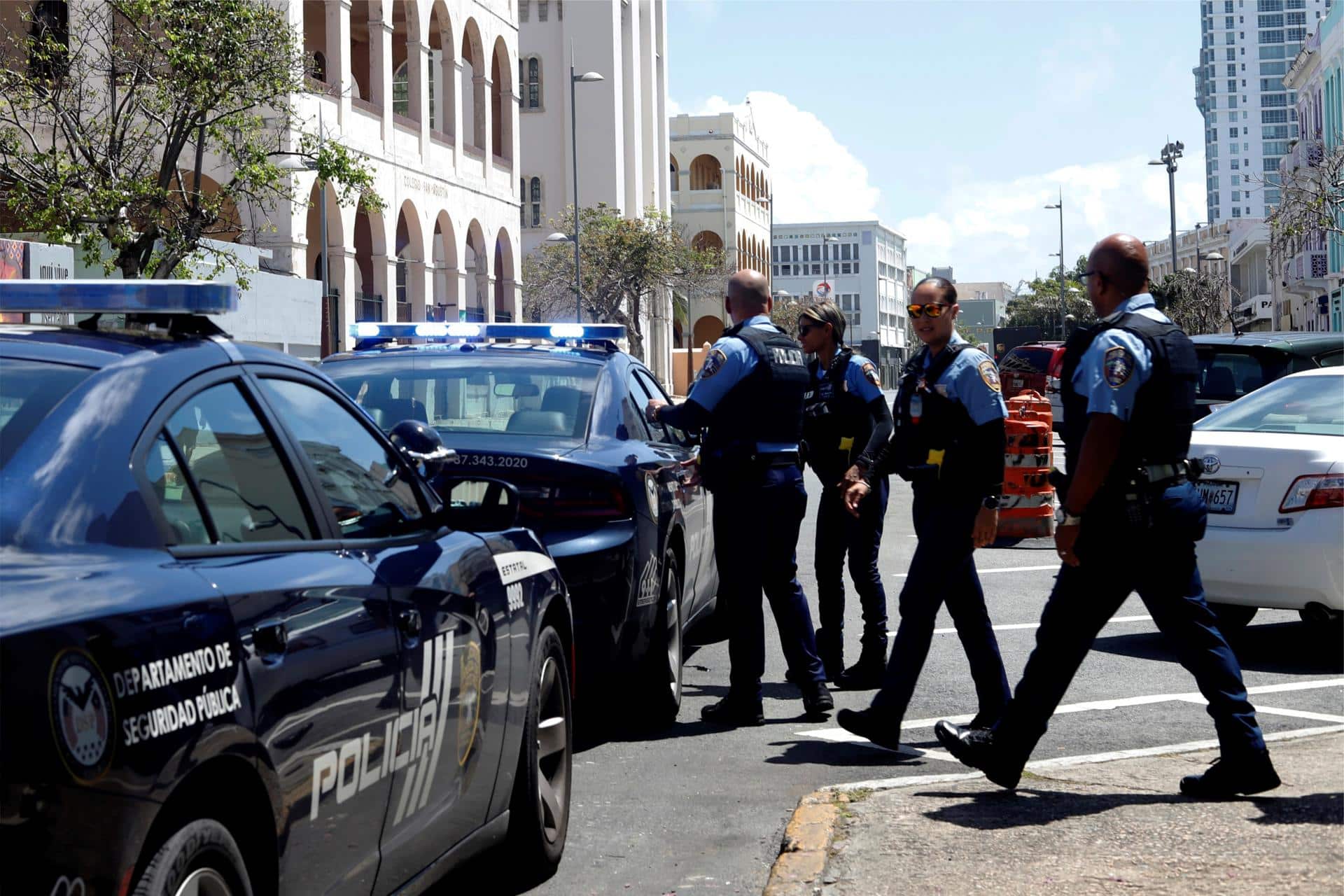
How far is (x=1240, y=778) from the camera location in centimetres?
554

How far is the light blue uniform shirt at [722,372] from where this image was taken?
24.1 feet

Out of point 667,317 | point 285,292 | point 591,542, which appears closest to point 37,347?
point 591,542

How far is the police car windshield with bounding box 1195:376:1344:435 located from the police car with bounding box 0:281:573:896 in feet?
20.2

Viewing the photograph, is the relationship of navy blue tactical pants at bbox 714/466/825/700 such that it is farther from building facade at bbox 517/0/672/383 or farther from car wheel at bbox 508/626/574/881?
building facade at bbox 517/0/672/383

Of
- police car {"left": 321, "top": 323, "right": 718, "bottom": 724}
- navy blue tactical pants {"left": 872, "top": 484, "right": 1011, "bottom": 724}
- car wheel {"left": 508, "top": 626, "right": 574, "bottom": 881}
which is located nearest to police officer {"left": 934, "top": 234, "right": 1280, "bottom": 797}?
navy blue tactical pants {"left": 872, "top": 484, "right": 1011, "bottom": 724}

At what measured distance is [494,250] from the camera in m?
53.3

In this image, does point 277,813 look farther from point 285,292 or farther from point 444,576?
point 285,292

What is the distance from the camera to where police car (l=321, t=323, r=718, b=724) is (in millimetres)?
6723

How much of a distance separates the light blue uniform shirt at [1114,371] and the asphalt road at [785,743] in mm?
1784

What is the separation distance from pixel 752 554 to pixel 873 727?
123 centimetres

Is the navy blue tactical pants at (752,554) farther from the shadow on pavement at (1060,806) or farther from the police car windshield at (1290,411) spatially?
the police car windshield at (1290,411)

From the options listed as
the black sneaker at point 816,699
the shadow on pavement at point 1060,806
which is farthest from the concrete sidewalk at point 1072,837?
the black sneaker at point 816,699

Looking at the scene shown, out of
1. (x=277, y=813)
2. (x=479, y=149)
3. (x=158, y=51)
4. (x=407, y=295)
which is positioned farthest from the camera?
(x=479, y=149)

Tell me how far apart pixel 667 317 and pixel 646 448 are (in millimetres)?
69399
